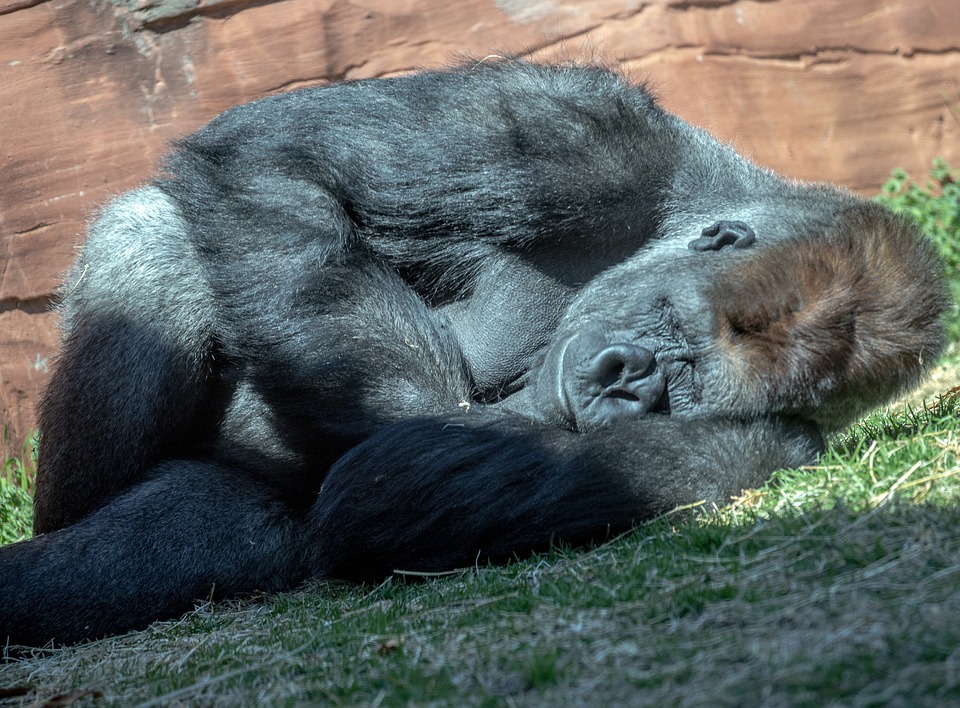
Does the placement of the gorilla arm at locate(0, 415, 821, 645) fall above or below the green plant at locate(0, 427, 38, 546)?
above

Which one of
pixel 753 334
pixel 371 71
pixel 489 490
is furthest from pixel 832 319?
pixel 371 71

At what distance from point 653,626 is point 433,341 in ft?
5.43

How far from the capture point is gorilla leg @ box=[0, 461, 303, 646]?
3.26 m

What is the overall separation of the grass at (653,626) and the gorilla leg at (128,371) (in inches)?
26.9

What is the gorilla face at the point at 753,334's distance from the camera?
3.40 meters

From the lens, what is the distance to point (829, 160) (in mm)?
6609

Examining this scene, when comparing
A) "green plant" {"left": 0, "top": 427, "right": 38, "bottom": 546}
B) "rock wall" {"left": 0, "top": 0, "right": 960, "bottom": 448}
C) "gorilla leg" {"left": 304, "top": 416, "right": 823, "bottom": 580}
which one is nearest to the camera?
"gorilla leg" {"left": 304, "top": 416, "right": 823, "bottom": 580}

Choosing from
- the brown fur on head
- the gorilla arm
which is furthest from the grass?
the brown fur on head

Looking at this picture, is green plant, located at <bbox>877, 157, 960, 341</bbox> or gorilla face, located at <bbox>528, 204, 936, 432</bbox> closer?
gorilla face, located at <bbox>528, 204, 936, 432</bbox>

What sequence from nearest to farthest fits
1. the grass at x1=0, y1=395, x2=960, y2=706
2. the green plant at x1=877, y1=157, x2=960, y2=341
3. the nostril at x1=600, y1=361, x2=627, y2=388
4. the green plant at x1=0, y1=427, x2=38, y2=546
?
the grass at x1=0, y1=395, x2=960, y2=706
the nostril at x1=600, y1=361, x2=627, y2=388
the green plant at x1=0, y1=427, x2=38, y2=546
the green plant at x1=877, y1=157, x2=960, y2=341

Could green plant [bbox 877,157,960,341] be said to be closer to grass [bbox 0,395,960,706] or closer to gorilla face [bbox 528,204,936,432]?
gorilla face [bbox 528,204,936,432]

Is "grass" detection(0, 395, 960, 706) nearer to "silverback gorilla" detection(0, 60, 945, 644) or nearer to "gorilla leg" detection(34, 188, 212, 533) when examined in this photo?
"silverback gorilla" detection(0, 60, 945, 644)

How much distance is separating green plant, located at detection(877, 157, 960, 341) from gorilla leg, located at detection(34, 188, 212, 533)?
15.4 feet

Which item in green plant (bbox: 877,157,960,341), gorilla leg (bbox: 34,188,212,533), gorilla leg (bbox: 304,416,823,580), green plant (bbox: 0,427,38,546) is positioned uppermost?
gorilla leg (bbox: 34,188,212,533)
